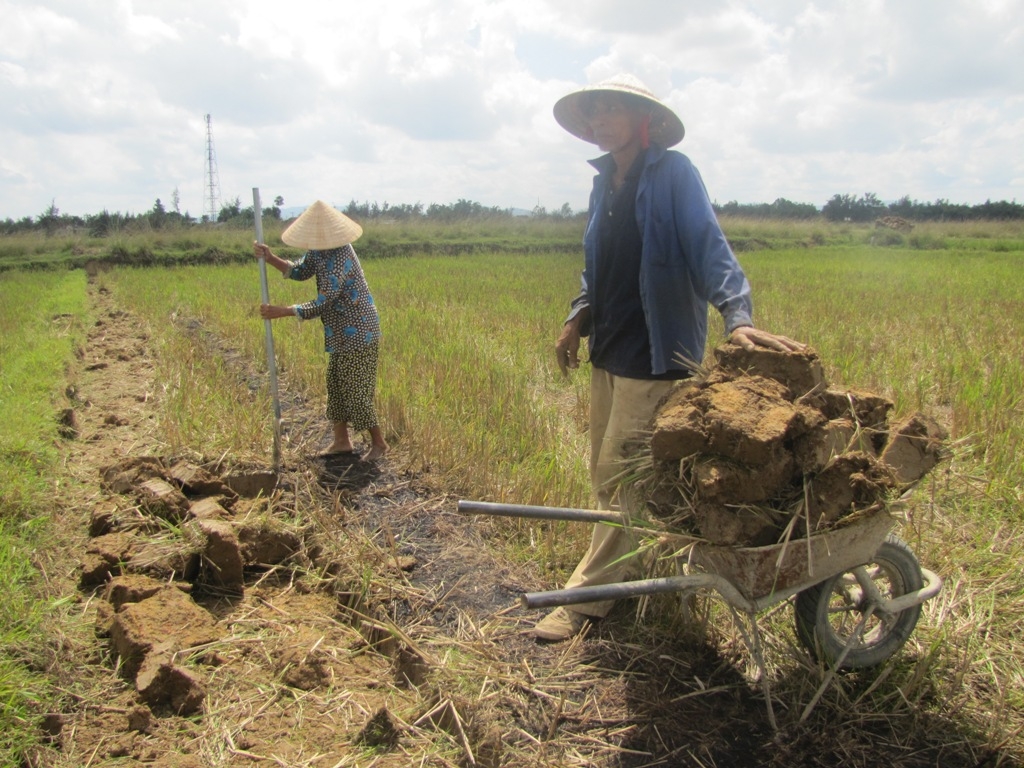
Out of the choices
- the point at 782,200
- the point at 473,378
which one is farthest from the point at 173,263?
the point at 782,200

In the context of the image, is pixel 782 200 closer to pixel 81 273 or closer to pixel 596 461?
pixel 81 273

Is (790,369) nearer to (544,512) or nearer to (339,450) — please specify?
(544,512)

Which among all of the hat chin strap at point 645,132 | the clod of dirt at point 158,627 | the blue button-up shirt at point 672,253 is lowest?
the clod of dirt at point 158,627

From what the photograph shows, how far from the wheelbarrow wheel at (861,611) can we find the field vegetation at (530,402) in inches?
3.0

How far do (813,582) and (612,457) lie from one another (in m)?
0.76

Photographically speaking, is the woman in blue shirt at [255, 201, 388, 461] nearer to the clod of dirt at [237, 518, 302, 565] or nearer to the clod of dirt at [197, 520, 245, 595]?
the clod of dirt at [237, 518, 302, 565]

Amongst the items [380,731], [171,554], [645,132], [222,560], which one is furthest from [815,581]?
[171,554]

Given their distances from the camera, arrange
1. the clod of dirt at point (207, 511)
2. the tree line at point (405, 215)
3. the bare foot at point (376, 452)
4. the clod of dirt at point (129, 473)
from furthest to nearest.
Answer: the tree line at point (405, 215) < the bare foot at point (376, 452) < the clod of dirt at point (129, 473) < the clod of dirt at point (207, 511)

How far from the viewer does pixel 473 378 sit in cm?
503

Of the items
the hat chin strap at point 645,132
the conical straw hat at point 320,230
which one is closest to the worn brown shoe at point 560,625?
the hat chin strap at point 645,132

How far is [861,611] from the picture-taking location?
2.10 m

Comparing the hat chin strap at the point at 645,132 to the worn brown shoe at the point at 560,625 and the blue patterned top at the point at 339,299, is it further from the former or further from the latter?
the blue patterned top at the point at 339,299

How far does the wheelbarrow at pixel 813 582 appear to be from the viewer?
168cm

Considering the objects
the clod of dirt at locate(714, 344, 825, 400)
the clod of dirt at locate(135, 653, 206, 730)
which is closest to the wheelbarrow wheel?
the clod of dirt at locate(714, 344, 825, 400)
